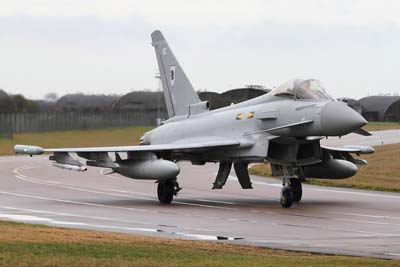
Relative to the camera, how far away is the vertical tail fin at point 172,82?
1152 inches

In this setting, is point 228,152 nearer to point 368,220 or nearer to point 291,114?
point 291,114

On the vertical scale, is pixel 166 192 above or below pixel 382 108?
above

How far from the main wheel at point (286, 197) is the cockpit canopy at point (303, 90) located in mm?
2319

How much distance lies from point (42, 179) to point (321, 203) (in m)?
14.1

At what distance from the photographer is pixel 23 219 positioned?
21.4 meters

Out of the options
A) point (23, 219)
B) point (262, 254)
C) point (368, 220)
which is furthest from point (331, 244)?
point (23, 219)

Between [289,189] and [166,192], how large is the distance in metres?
3.45

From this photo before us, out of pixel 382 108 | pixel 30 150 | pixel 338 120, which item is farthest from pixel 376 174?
pixel 382 108

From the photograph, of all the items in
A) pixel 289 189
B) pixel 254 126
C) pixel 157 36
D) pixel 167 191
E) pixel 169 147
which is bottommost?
pixel 167 191

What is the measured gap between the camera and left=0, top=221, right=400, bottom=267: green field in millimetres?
13164

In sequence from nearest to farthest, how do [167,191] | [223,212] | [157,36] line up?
[223,212], [167,191], [157,36]

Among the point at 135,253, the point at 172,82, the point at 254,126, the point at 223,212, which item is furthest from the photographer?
the point at 172,82

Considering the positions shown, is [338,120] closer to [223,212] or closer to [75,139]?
[223,212]

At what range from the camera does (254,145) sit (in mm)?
25016
